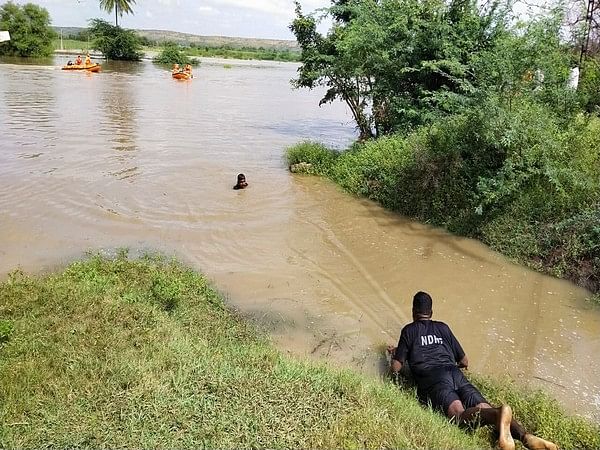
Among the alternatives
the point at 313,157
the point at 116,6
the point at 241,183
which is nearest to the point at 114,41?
the point at 116,6

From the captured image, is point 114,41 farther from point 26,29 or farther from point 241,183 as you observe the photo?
point 241,183

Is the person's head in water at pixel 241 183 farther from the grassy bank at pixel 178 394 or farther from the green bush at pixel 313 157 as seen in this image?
the grassy bank at pixel 178 394

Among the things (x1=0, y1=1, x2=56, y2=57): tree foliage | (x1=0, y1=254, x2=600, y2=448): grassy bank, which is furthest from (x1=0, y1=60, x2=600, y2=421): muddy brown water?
(x1=0, y1=1, x2=56, y2=57): tree foliage

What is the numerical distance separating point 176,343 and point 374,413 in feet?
6.34

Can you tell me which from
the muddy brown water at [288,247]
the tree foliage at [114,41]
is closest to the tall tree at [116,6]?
the tree foliage at [114,41]

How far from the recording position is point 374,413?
12.2ft

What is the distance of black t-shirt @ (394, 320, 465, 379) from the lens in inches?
186

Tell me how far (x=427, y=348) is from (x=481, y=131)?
5.35 m

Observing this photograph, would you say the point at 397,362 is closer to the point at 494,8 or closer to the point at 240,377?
the point at 240,377

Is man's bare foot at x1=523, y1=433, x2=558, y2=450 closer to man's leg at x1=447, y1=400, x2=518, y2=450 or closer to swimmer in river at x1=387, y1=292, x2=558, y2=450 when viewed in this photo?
swimmer in river at x1=387, y1=292, x2=558, y2=450

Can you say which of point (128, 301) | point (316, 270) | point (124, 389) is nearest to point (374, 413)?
point (124, 389)

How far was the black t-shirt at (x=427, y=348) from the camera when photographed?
186 inches

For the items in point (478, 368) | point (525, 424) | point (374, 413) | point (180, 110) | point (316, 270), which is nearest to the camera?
point (374, 413)

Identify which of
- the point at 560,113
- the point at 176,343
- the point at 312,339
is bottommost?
the point at 312,339
